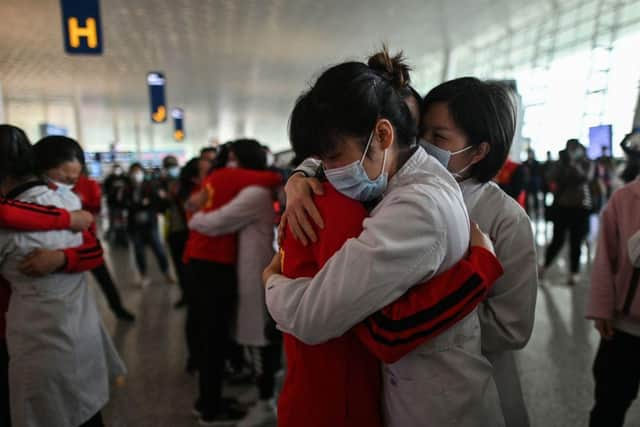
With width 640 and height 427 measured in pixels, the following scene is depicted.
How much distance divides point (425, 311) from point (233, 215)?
5.74ft

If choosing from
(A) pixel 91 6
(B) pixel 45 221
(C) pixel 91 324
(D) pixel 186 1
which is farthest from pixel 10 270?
(D) pixel 186 1

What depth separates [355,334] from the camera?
0.91 m

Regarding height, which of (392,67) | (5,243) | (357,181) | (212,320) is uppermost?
(392,67)

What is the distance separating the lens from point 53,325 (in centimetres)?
168

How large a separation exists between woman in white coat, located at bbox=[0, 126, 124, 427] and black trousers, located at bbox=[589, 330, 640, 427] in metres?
2.10

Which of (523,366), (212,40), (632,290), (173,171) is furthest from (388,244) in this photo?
(212,40)

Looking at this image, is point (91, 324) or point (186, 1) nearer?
point (91, 324)

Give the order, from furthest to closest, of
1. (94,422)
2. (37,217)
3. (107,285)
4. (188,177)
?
(107,285), (188,177), (94,422), (37,217)

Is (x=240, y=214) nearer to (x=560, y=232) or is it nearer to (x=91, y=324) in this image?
(x=91, y=324)

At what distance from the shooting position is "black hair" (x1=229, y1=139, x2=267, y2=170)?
100 inches

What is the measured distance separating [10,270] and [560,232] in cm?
528

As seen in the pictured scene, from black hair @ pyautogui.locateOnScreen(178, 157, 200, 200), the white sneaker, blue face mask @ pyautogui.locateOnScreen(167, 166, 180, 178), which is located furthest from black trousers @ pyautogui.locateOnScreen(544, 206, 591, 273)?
blue face mask @ pyautogui.locateOnScreen(167, 166, 180, 178)

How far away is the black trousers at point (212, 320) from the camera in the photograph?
2.41 metres

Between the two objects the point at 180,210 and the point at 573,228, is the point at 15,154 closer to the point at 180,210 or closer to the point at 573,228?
the point at 180,210
